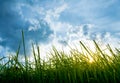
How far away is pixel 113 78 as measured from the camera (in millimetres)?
2666

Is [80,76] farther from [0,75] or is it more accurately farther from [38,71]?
[0,75]

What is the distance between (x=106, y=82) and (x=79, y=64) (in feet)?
1.74

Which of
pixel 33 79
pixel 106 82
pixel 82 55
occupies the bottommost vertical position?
pixel 106 82

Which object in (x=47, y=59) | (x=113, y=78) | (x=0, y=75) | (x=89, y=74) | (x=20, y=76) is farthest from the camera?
(x=47, y=59)

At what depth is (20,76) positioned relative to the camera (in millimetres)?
3119

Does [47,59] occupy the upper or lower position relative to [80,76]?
upper

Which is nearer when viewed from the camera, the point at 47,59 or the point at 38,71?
the point at 38,71

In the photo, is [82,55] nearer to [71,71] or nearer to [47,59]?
[71,71]

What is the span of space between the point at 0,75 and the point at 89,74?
47.7 inches

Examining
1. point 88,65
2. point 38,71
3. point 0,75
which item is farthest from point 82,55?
point 0,75

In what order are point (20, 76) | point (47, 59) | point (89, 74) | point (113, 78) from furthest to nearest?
point (47, 59) → point (20, 76) → point (89, 74) → point (113, 78)

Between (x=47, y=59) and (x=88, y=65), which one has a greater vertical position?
(x=47, y=59)

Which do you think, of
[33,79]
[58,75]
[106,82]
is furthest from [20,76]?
[106,82]

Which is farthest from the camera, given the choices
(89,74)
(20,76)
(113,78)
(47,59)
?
(47,59)
